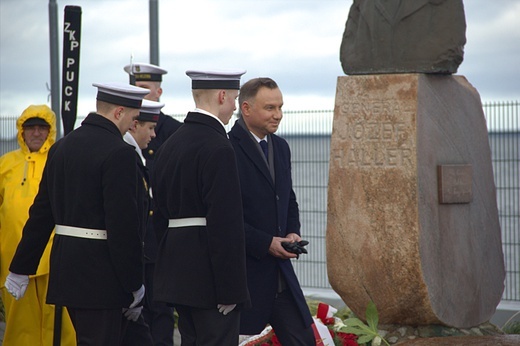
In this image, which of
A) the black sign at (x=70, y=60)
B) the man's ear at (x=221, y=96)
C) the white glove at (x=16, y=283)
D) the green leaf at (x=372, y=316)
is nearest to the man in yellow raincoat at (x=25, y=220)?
the black sign at (x=70, y=60)

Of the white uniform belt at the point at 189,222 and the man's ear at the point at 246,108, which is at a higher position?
the man's ear at the point at 246,108

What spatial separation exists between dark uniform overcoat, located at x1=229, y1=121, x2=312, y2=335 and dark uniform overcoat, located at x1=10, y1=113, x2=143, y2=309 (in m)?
0.70

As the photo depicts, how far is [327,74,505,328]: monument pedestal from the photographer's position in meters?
7.21

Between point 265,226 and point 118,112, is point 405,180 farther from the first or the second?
point 118,112

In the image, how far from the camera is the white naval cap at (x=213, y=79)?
16.7 feet

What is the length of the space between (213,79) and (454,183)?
9.68 ft

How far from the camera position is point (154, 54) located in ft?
33.1

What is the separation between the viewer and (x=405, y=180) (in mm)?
7211

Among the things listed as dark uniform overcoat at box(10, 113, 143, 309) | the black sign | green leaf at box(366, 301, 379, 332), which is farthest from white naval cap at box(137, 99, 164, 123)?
green leaf at box(366, 301, 379, 332)

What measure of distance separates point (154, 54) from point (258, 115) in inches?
179

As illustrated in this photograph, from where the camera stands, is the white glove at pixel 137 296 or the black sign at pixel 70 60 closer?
the white glove at pixel 137 296

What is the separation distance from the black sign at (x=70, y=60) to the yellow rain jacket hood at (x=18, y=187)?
38 centimetres

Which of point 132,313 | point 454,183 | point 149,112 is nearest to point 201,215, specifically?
point 132,313

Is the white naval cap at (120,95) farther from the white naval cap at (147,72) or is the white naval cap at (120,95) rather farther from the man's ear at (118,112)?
the white naval cap at (147,72)
